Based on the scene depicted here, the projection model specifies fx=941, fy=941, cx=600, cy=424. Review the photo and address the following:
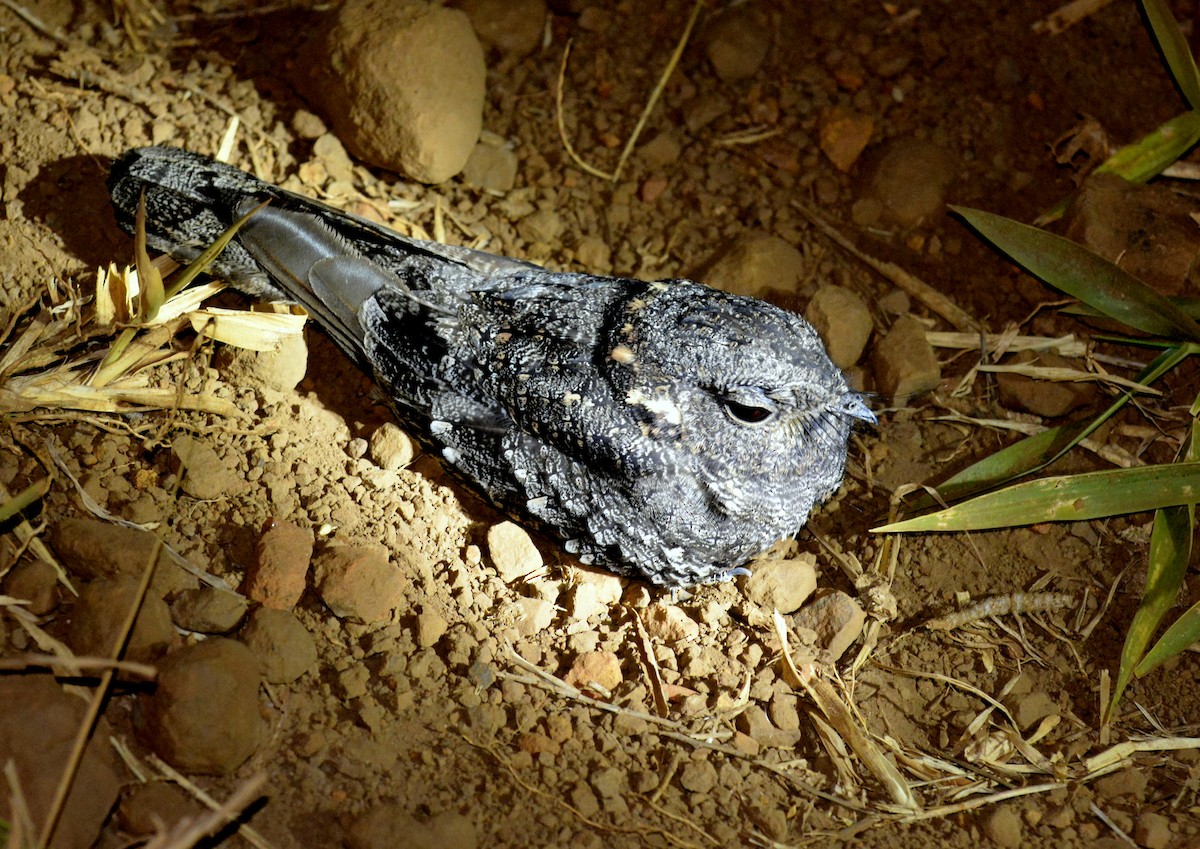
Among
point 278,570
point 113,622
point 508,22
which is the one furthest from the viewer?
point 508,22

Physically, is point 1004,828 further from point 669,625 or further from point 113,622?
point 113,622

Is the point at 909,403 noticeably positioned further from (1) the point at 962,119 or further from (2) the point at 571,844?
(2) the point at 571,844

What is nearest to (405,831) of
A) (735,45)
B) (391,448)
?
(391,448)

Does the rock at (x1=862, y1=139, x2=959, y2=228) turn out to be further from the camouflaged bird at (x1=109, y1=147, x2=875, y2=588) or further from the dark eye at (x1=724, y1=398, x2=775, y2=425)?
the dark eye at (x1=724, y1=398, x2=775, y2=425)

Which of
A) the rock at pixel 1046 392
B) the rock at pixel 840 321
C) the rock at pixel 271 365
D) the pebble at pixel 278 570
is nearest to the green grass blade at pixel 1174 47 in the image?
the rock at pixel 1046 392

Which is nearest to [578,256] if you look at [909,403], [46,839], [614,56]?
[614,56]

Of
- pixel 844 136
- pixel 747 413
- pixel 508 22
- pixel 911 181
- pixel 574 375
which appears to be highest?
pixel 508 22
